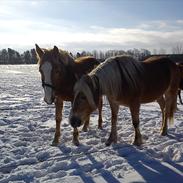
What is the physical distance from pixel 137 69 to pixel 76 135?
181 cm

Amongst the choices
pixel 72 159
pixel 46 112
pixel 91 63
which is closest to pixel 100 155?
pixel 72 159

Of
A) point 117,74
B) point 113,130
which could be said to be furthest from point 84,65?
point 113,130

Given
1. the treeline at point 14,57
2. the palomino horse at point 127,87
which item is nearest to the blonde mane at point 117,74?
the palomino horse at point 127,87

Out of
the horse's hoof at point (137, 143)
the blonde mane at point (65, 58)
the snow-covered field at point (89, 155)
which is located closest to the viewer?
the snow-covered field at point (89, 155)

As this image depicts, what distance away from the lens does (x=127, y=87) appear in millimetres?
6262

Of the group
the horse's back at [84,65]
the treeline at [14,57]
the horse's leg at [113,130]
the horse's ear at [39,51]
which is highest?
the horse's ear at [39,51]

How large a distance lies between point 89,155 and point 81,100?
41.5 inches

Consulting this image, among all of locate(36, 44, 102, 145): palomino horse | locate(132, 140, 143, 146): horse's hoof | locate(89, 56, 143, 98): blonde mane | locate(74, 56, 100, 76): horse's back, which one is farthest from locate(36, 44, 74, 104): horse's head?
locate(132, 140, 143, 146): horse's hoof

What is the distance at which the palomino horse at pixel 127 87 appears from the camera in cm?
548

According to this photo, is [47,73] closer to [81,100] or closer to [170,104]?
[81,100]

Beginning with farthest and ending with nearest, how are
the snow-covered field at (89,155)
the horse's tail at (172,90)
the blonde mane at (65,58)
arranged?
the horse's tail at (172,90)
the blonde mane at (65,58)
the snow-covered field at (89,155)

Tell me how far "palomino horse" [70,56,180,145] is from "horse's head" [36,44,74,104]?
69cm

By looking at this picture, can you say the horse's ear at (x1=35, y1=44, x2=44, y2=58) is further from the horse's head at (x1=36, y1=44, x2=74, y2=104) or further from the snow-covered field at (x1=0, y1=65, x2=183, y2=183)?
the snow-covered field at (x1=0, y1=65, x2=183, y2=183)

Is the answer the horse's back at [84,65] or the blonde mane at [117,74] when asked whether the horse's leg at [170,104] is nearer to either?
the blonde mane at [117,74]
